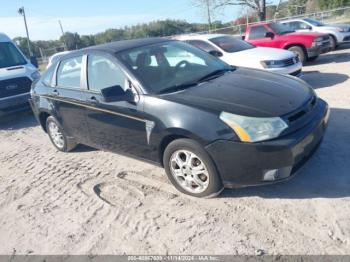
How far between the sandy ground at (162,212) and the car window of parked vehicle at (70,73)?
1257mm

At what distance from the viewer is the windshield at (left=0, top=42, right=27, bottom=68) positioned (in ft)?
30.0

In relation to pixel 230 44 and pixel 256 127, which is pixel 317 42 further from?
pixel 256 127

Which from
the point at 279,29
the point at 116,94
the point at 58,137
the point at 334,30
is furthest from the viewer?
the point at 334,30

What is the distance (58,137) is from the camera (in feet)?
19.1

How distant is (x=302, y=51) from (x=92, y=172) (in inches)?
324

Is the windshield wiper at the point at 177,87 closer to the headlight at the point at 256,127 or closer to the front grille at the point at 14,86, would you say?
the headlight at the point at 256,127

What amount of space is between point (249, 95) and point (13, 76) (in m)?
7.13

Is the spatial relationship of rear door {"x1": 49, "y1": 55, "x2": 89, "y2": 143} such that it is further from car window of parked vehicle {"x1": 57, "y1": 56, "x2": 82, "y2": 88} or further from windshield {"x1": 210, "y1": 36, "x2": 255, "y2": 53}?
windshield {"x1": 210, "y1": 36, "x2": 255, "y2": 53}

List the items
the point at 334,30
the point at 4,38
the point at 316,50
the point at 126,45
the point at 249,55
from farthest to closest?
the point at 334,30, the point at 316,50, the point at 4,38, the point at 249,55, the point at 126,45

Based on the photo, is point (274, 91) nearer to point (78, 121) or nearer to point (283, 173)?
point (283, 173)

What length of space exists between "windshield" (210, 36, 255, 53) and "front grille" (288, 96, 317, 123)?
521cm

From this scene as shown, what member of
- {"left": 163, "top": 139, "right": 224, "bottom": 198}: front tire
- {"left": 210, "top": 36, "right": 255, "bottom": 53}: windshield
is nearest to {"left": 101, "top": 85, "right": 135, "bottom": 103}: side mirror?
{"left": 163, "top": 139, "right": 224, "bottom": 198}: front tire

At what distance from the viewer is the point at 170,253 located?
3.00 metres

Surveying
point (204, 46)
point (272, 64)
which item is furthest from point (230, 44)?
point (272, 64)
